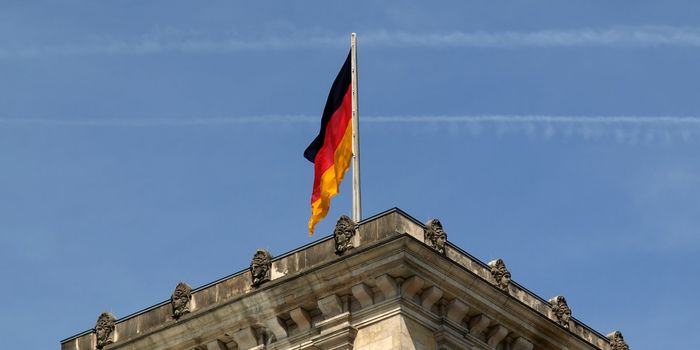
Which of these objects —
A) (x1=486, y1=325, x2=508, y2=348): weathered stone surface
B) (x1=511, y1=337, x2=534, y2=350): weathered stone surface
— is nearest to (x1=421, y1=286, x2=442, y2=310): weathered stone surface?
(x1=486, y1=325, x2=508, y2=348): weathered stone surface

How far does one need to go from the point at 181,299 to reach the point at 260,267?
344 cm

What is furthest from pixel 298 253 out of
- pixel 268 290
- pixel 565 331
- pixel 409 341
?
pixel 565 331

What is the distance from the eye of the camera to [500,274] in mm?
64250

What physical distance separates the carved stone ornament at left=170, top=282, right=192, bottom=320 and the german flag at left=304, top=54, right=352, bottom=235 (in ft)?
17.7

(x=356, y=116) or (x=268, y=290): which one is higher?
(x=356, y=116)

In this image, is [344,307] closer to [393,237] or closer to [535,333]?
[393,237]

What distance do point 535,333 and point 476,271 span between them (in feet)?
10.2

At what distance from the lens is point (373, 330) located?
60031mm

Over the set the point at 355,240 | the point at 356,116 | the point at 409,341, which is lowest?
the point at 409,341

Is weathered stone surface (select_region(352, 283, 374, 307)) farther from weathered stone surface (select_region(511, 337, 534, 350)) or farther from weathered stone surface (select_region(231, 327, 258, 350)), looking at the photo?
weathered stone surface (select_region(511, 337, 534, 350))

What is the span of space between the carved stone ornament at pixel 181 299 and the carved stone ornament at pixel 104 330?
9.54 ft

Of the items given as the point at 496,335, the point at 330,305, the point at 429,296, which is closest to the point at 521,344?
the point at 496,335

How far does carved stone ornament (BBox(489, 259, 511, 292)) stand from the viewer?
64.1 metres

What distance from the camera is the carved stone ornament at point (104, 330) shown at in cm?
6644
